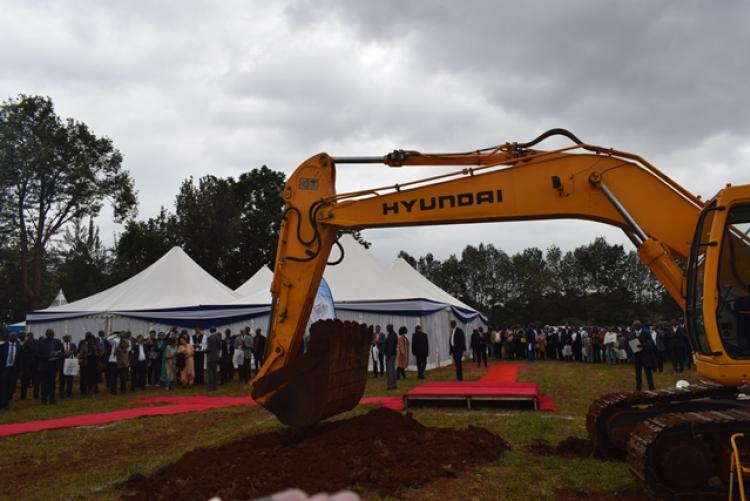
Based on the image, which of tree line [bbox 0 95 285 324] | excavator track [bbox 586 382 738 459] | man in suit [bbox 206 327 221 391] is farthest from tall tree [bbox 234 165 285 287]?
excavator track [bbox 586 382 738 459]

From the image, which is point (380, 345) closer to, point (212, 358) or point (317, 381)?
point (212, 358)

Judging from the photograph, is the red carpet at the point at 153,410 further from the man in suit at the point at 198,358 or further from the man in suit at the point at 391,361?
the man in suit at the point at 198,358

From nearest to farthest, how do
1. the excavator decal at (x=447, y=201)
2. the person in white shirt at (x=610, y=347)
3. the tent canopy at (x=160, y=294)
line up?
the excavator decal at (x=447, y=201) → the tent canopy at (x=160, y=294) → the person in white shirt at (x=610, y=347)

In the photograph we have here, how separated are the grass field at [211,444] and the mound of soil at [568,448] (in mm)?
200

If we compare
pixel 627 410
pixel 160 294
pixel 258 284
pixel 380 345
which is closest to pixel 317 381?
pixel 627 410

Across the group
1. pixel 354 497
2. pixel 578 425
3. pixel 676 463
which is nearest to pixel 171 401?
pixel 578 425

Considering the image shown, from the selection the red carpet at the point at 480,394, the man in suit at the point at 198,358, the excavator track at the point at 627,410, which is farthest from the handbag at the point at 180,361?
the excavator track at the point at 627,410

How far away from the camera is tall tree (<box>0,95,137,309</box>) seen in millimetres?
32031

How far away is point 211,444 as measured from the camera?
9.20 meters

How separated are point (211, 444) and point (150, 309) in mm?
13881

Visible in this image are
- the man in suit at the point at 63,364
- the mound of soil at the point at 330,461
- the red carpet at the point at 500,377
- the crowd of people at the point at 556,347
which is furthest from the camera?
the red carpet at the point at 500,377

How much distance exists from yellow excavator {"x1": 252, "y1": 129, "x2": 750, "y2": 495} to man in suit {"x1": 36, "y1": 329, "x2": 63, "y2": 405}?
36.4 feet

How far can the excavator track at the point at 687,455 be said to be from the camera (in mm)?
5035

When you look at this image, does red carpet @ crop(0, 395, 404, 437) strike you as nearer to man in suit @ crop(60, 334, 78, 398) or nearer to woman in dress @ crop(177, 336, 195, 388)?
woman in dress @ crop(177, 336, 195, 388)
